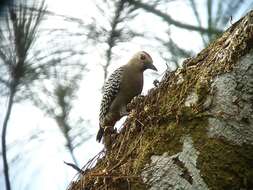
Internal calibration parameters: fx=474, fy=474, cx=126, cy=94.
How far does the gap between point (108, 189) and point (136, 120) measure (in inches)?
14.0

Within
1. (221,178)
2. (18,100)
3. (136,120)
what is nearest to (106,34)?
(18,100)

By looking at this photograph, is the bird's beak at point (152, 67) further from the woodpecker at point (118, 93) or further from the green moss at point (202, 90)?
the green moss at point (202, 90)

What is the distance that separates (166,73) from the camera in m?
2.05

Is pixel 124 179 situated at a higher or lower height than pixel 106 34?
lower

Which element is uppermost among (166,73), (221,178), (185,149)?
(166,73)

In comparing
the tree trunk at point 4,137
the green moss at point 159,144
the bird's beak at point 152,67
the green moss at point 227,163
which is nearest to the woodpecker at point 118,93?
the bird's beak at point 152,67

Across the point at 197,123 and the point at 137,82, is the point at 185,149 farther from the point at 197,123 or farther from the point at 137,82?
the point at 137,82

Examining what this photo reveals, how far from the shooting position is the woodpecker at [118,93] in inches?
129

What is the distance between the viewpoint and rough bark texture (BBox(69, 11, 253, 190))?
4.83 feet

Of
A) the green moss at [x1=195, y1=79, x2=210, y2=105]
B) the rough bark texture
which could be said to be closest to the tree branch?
the rough bark texture

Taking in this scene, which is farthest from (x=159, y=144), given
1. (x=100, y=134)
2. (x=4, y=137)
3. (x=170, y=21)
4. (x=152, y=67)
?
(x=152, y=67)

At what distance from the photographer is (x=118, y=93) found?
333 cm

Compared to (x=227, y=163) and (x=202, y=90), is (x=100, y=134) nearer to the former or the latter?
(x=202, y=90)

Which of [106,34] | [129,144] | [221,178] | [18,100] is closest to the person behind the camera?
[221,178]
